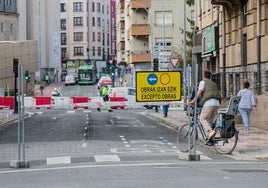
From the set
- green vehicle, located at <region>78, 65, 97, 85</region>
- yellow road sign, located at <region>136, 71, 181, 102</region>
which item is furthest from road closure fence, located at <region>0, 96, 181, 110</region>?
green vehicle, located at <region>78, 65, 97, 85</region>

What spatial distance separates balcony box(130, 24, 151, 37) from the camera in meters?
76.2

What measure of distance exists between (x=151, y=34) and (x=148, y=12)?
2.92 meters

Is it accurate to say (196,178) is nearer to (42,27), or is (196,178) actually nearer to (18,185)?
(18,185)

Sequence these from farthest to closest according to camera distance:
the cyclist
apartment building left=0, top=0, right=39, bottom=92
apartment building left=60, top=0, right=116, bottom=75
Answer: apartment building left=60, top=0, right=116, bottom=75
apartment building left=0, top=0, right=39, bottom=92
the cyclist

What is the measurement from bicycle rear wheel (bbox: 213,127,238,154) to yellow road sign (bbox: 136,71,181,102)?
1.40 meters

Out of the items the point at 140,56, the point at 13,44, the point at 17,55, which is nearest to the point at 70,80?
the point at 140,56

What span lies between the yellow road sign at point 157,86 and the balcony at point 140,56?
60.5m

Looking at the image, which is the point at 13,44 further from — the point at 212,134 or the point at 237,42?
the point at 212,134

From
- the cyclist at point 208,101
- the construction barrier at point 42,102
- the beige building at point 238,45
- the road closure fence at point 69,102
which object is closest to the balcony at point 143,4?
the road closure fence at point 69,102

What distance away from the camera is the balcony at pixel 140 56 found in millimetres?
77688

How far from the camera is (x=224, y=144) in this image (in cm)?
1700

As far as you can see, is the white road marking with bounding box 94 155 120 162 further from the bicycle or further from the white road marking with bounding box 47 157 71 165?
the bicycle

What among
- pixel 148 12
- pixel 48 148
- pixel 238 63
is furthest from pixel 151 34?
pixel 48 148

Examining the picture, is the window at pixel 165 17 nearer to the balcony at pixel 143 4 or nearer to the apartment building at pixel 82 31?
the balcony at pixel 143 4
